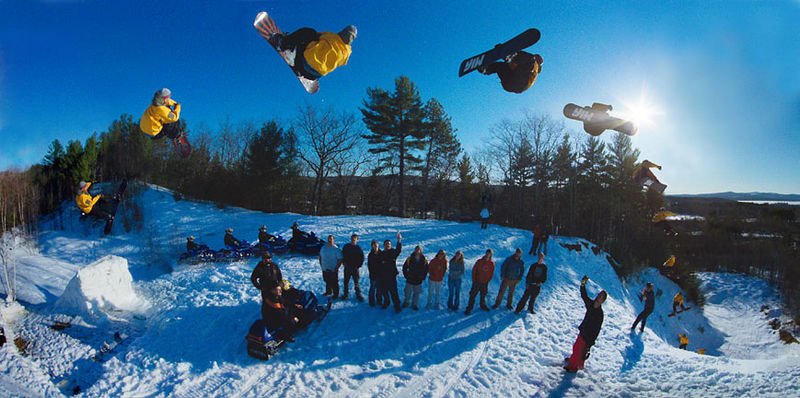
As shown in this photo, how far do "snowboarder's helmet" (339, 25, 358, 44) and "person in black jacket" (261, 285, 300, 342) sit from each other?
4921 millimetres

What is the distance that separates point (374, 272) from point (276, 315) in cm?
239

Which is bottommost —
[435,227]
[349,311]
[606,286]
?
[606,286]

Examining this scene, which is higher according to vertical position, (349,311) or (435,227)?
(435,227)

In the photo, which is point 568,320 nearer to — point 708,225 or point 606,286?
point 606,286

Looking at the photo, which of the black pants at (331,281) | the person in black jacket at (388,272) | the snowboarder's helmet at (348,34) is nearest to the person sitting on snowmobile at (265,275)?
the black pants at (331,281)

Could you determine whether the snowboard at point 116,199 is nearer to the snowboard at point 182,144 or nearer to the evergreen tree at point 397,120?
the snowboard at point 182,144

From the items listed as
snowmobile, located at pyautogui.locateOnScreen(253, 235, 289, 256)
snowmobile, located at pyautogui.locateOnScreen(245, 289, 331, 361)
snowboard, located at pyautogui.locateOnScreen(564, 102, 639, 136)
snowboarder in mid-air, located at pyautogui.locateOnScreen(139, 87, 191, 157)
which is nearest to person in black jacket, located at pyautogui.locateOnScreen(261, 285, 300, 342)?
snowmobile, located at pyautogui.locateOnScreen(245, 289, 331, 361)

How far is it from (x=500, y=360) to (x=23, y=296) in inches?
509

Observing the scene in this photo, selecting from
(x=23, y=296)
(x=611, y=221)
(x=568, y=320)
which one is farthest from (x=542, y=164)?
(x=23, y=296)

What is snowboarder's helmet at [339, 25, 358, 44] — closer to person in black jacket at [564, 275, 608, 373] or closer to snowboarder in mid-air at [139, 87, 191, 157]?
snowboarder in mid-air at [139, 87, 191, 157]

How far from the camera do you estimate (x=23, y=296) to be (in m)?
9.24

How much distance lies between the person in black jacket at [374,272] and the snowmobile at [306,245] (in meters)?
5.05

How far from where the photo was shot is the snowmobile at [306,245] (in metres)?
12.6

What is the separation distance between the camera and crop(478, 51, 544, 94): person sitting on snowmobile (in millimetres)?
2520
